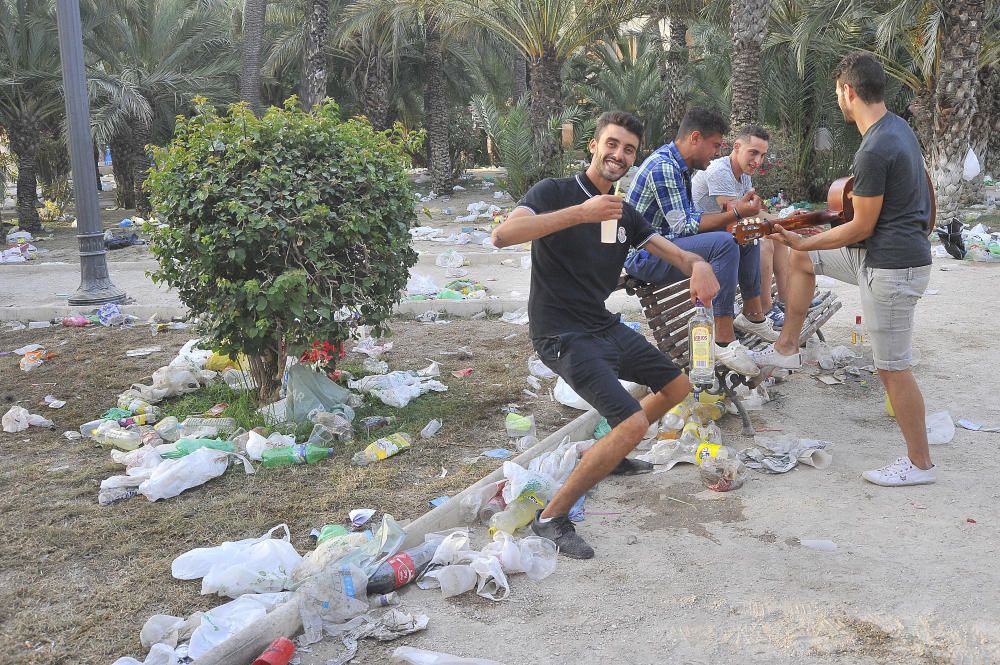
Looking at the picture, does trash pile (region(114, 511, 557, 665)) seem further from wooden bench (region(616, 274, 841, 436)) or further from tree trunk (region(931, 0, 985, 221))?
tree trunk (region(931, 0, 985, 221))

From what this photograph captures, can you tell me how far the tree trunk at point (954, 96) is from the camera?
1345 centimetres

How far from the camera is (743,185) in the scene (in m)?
6.17

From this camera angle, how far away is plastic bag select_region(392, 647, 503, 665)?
2959 millimetres

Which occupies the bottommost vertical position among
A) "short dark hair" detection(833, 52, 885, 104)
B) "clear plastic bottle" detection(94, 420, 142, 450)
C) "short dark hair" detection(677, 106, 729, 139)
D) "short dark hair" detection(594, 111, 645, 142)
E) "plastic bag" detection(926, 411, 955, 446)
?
"plastic bag" detection(926, 411, 955, 446)

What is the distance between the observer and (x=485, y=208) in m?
18.4

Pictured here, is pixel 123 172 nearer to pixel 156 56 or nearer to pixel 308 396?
pixel 156 56

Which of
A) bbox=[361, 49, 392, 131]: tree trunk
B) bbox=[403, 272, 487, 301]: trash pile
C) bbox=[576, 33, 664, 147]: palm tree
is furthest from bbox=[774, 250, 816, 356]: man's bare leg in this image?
bbox=[361, 49, 392, 131]: tree trunk

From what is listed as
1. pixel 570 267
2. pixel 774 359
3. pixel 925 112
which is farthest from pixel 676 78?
pixel 570 267

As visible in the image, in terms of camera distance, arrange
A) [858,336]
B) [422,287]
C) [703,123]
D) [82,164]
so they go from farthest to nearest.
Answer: [82,164] < [422,287] < [858,336] < [703,123]

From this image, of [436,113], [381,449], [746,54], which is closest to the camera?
[381,449]

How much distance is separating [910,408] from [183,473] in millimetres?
3693

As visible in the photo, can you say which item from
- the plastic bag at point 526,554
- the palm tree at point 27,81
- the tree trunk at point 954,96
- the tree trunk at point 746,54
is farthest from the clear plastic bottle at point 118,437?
the palm tree at point 27,81

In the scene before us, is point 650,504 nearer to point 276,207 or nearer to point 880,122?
point 880,122

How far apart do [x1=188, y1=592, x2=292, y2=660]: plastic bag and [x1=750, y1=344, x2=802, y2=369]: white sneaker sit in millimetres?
3075
